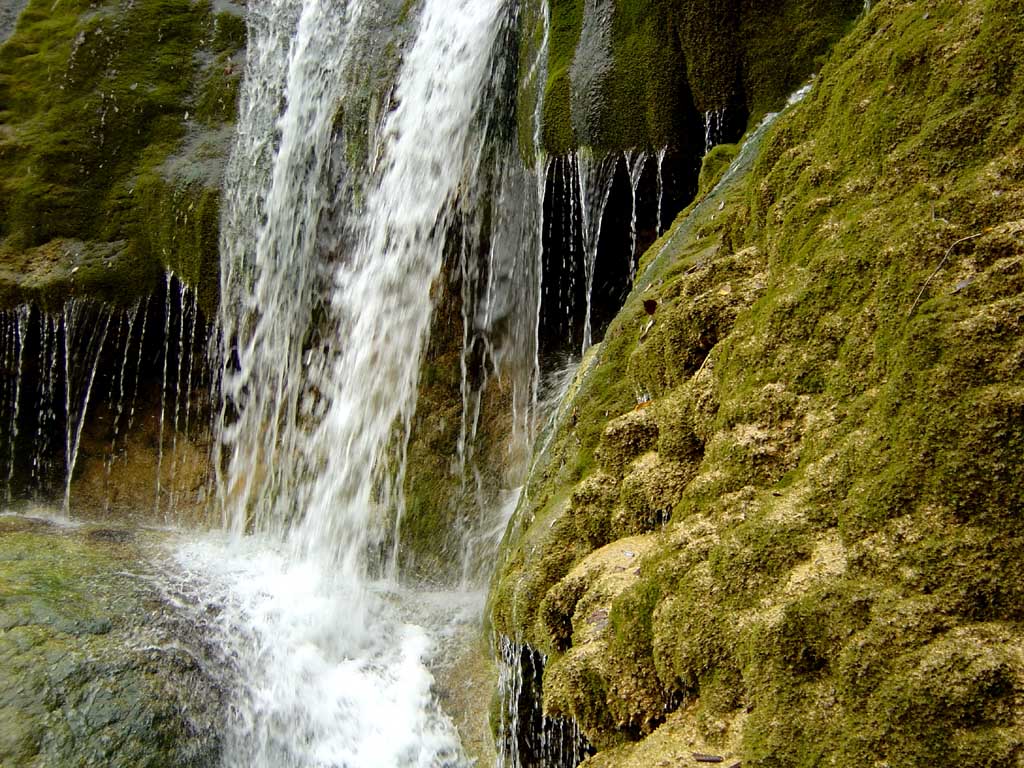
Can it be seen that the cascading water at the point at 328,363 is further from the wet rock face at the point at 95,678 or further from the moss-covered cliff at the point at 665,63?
the moss-covered cliff at the point at 665,63

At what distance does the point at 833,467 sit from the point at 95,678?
4.50 meters

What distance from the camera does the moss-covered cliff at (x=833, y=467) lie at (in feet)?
6.02

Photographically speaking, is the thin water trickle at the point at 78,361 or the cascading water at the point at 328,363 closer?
the cascading water at the point at 328,363

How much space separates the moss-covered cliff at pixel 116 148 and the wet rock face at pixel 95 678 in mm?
4000

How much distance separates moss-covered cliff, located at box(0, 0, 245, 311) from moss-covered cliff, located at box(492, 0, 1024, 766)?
22.9 ft

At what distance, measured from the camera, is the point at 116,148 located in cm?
959

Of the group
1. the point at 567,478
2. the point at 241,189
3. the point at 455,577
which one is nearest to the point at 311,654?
the point at 455,577

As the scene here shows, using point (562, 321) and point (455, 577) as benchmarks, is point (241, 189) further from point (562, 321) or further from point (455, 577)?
point (455, 577)

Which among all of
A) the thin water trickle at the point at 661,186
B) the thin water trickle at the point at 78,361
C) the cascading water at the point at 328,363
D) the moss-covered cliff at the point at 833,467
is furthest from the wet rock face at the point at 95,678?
the thin water trickle at the point at 661,186

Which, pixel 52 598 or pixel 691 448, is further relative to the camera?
pixel 52 598

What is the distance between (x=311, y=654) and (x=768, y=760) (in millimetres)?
4269

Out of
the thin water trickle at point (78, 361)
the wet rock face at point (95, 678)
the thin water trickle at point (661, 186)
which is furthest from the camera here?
the thin water trickle at point (78, 361)

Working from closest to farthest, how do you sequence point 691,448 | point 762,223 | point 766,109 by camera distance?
point 691,448 → point 762,223 → point 766,109

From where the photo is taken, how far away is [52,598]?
18.6 feet
